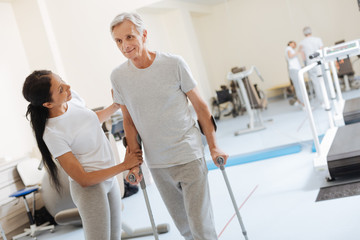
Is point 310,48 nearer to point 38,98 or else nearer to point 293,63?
point 293,63

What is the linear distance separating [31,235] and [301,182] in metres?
3.30

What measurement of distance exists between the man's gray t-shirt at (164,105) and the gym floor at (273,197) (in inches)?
57.4

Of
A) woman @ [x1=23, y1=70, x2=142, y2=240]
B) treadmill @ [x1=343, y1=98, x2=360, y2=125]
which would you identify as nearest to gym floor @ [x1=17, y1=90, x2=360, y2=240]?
treadmill @ [x1=343, y1=98, x2=360, y2=125]

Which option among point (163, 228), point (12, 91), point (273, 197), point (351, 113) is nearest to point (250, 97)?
point (351, 113)

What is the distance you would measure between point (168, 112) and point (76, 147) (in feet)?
1.61

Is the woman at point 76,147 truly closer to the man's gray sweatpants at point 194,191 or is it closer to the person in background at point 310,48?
the man's gray sweatpants at point 194,191

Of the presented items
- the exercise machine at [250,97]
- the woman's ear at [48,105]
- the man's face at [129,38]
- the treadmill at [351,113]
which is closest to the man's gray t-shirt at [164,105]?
the man's face at [129,38]

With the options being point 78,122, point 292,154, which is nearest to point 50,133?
point 78,122

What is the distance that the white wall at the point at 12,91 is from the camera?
21.5 ft

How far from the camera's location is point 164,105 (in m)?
2.05

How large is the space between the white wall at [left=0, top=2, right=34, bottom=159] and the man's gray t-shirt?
4960 mm

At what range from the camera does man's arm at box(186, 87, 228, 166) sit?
2104 millimetres

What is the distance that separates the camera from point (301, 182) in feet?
14.1

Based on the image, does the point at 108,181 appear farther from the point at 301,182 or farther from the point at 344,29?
the point at 344,29
